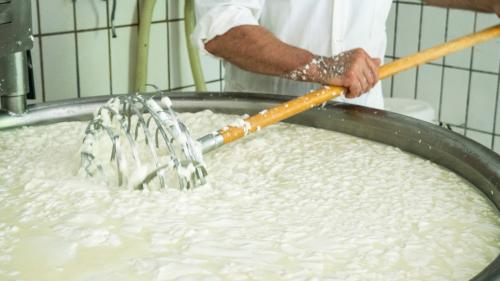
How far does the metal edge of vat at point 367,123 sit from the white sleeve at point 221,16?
5.8 inches

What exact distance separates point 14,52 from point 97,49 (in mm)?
928

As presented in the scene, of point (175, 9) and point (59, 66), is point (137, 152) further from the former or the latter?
point (175, 9)

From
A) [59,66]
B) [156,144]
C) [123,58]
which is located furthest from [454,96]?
[156,144]

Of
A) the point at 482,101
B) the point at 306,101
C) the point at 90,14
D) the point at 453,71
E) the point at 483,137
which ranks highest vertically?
the point at 90,14

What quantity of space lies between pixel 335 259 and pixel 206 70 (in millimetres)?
Answer: 1822

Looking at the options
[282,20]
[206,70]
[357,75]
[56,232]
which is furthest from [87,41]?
[56,232]

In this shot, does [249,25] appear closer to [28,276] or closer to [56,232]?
[56,232]

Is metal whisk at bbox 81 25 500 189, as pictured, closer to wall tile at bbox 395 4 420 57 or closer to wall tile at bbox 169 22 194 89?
wall tile at bbox 169 22 194 89

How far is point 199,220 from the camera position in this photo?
1127 millimetres

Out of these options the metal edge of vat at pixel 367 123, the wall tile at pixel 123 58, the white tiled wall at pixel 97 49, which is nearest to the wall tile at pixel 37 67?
the white tiled wall at pixel 97 49

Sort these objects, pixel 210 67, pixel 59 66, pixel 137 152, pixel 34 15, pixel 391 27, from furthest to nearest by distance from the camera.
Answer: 1. pixel 391 27
2. pixel 210 67
3. pixel 59 66
4. pixel 34 15
5. pixel 137 152

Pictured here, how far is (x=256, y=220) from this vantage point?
3.70ft

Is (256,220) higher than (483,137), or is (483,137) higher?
(256,220)

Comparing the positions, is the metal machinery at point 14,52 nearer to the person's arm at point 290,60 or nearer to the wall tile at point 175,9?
the person's arm at point 290,60
